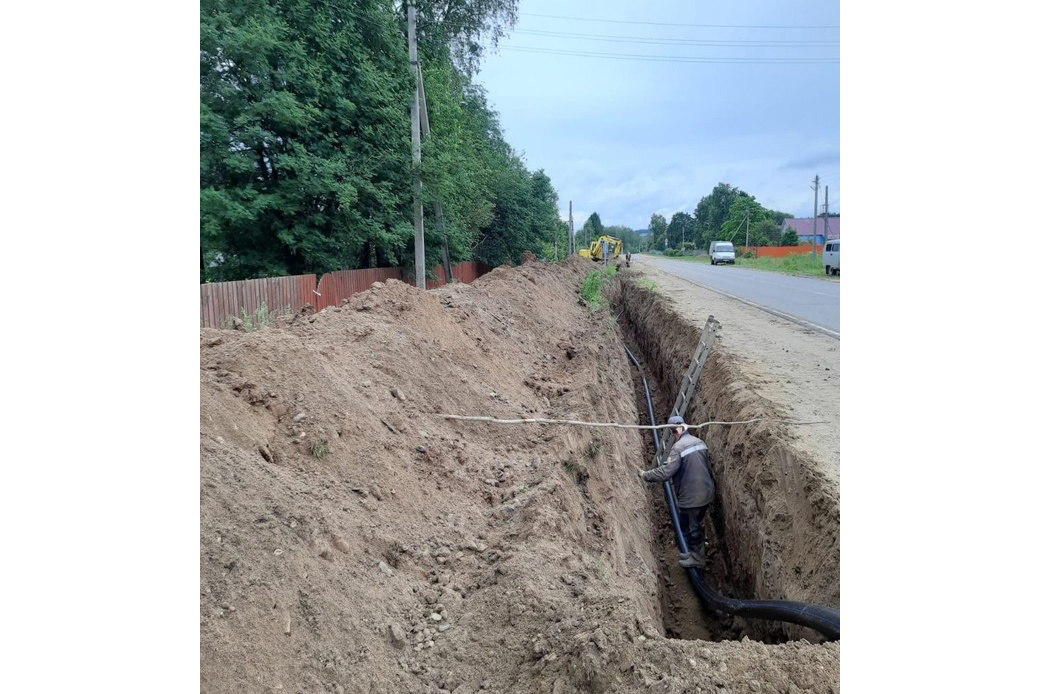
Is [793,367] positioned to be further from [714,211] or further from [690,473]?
[714,211]

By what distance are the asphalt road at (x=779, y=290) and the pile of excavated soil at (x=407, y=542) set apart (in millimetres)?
7565

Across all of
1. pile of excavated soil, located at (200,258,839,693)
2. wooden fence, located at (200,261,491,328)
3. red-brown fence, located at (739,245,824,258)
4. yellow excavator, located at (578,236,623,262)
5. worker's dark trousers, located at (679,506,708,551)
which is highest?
yellow excavator, located at (578,236,623,262)

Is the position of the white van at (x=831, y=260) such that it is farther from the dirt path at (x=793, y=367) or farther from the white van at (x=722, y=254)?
the dirt path at (x=793, y=367)

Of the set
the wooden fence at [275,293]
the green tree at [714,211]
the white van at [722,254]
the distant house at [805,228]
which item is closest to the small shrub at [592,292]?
the green tree at [714,211]

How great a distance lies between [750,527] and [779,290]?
1351 centimetres

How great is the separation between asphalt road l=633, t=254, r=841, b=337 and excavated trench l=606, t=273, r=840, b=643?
166 inches

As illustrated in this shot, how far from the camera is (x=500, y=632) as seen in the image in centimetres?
302

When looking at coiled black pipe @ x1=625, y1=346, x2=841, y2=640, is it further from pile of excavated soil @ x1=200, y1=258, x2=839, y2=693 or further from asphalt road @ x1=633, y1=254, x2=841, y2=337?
asphalt road @ x1=633, y1=254, x2=841, y2=337

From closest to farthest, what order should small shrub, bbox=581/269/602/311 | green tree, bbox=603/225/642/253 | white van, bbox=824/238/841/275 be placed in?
small shrub, bbox=581/269/602/311, white van, bbox=824/238/841/275, green tree, bbox=603/225/642/253

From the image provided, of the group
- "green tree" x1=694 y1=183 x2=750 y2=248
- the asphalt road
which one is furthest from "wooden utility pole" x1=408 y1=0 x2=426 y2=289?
the asphalt road

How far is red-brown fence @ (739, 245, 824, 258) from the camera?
22.2 m

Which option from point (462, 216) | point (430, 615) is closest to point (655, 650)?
point (430, 615)

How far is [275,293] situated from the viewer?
7609 mm
